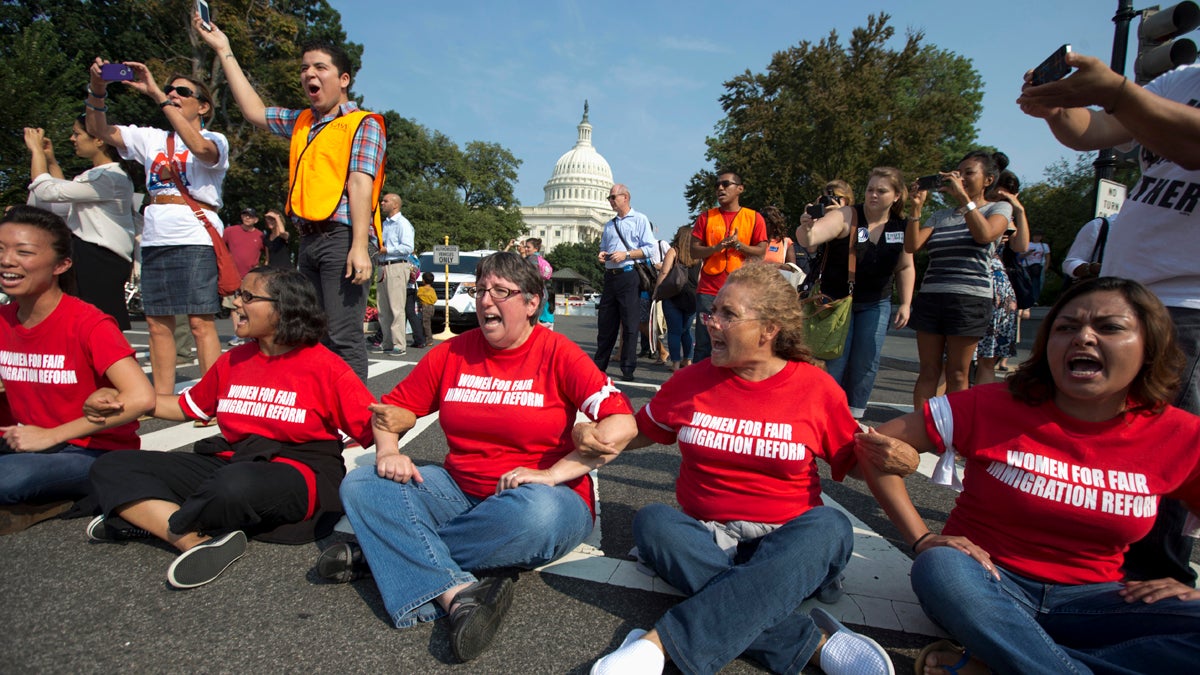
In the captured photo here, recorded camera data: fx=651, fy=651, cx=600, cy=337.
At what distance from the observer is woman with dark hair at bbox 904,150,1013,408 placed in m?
4.08

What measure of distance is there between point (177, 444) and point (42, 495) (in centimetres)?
131

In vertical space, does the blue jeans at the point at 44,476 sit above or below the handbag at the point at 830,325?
below

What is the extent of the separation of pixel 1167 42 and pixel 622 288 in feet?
16.2

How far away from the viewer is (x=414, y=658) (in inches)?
73.9

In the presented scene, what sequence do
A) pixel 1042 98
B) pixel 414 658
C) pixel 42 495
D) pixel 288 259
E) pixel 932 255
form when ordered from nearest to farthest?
pixel 414 658 < pixel 1042 98 < pixel 42 495 < pixel 932 255 < pixel 288 259

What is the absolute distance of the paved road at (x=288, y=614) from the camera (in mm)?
1854

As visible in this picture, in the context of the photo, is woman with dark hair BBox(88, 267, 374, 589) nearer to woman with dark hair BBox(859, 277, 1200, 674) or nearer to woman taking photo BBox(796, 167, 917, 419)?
woman with dark hair BBox(859, 277, 1200, 674)

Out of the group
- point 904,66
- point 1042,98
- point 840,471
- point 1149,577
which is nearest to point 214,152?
point 840,471

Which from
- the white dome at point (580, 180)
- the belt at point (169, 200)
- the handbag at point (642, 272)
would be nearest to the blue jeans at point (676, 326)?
the handbag at point (642, 272)

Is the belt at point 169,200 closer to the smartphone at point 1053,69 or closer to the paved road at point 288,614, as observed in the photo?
the paved road at point 288,614

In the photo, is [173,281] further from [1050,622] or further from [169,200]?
[1050,622]

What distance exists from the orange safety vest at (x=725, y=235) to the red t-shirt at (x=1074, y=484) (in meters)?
3.85

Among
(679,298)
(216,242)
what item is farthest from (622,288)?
(216,242)

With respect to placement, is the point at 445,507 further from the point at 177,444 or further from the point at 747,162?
the point at 747,162
